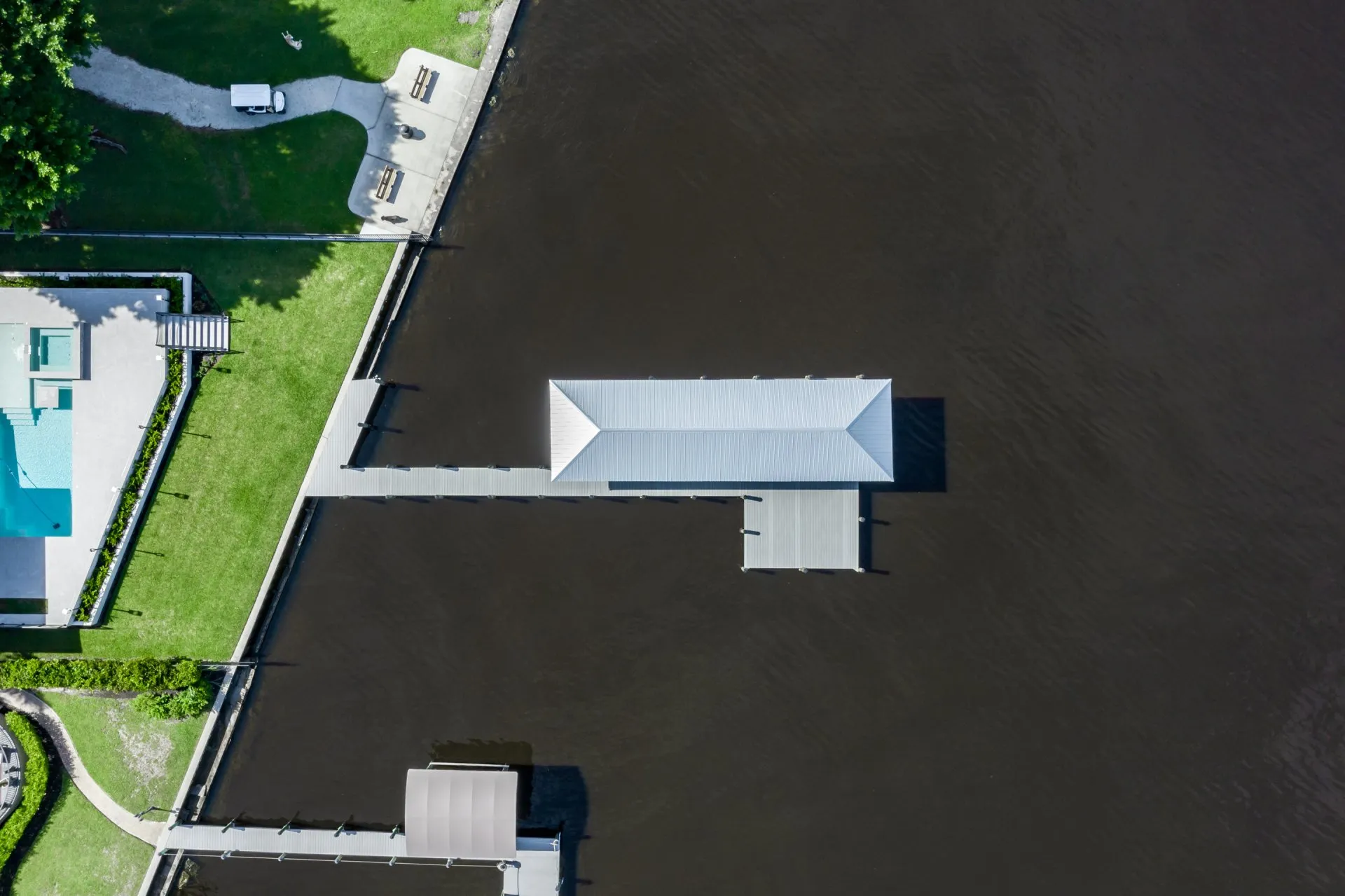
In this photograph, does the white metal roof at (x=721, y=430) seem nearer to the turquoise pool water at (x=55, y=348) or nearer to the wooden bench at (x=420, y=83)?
the wooden bench at (x=420, y=83)

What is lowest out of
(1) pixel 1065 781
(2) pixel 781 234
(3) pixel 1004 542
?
(1) pixel 1065 781

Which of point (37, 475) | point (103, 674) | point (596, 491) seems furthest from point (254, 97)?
point (103, 674)

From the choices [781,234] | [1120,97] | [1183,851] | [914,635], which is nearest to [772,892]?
[914,635]

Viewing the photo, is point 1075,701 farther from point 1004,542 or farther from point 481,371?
point 481,371

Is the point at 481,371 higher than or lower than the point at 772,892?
higher

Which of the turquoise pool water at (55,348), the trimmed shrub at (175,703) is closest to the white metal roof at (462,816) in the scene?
the trimmed shrub at (175,703)

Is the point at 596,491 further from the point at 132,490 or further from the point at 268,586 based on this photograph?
the point at 132,490
